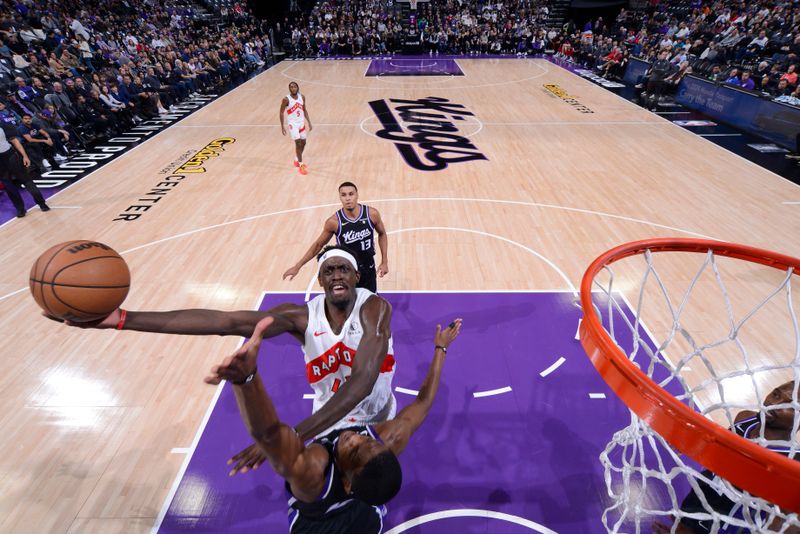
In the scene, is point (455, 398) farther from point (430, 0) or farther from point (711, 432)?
point (430, 0)

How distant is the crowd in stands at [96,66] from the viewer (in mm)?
9781

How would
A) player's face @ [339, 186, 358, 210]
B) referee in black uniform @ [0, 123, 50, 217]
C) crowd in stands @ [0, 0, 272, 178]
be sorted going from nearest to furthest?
player's face @ [339, 186, 358, 210] < referee in black uniform @ [0, 123, 50, 217] < crowd in stands @ [0, 0, 272, 178]

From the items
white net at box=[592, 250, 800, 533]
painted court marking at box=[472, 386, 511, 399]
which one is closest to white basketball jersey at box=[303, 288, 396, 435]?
white net at box=[592, 250, 800, 533]

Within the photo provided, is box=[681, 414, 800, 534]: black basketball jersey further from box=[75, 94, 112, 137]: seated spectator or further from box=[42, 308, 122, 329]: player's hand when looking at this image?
box=[75, 94, 112, 137]: seated spectator

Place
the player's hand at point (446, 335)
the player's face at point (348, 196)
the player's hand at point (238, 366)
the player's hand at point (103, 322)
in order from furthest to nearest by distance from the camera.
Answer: the player's face at point (348, 196) < the player's hand at point (446, 335) < the player's hand at point (103, 322) < the player's hand at point (238, 366)

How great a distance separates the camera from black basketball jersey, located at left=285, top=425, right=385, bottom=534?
1.97m

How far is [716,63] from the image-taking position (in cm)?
1469

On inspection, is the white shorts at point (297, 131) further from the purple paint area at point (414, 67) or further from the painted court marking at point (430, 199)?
the purple paint area at point (414, 67)

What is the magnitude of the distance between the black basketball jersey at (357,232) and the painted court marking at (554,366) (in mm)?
1970

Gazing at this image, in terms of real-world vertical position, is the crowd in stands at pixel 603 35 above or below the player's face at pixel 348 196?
below

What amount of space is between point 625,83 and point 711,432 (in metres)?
18.0

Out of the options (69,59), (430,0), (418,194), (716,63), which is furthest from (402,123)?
(430,0)

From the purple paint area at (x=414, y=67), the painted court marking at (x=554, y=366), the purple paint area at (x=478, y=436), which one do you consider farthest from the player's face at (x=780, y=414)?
the purple paint area at (x=414, y=67)

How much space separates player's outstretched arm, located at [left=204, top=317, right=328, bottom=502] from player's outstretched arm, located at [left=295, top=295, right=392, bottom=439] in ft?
0.37
